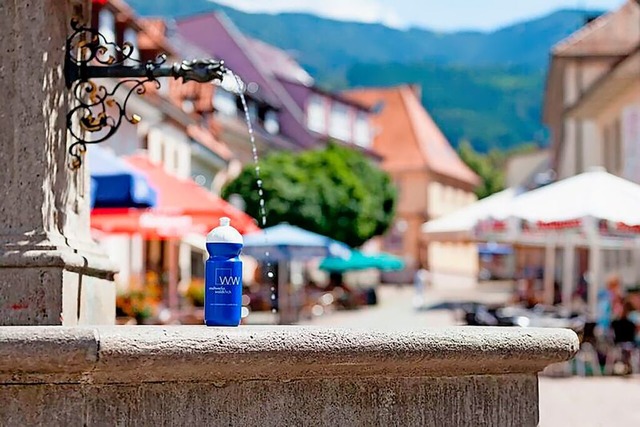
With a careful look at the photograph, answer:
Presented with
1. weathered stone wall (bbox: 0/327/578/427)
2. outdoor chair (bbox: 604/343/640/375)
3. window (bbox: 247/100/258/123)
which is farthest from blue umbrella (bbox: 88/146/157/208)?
window (bbox: 247/100/258/123)

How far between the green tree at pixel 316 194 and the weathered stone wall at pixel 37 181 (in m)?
40.8

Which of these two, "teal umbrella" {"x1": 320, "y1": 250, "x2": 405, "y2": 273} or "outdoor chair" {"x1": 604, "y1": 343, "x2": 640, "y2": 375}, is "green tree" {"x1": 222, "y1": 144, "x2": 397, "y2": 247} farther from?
"outdoor chair" {"x1": 604, "y1": 343, "x2": 640, "y2": 375}

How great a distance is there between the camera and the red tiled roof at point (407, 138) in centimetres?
8444

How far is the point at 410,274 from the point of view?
78.6 meters

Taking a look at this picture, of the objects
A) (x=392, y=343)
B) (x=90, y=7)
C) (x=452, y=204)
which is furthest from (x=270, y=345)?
(x=452, y=204)

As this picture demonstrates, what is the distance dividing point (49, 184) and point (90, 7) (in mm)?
1159

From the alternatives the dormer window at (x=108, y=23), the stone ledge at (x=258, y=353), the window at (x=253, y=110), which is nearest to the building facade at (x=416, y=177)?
the window at (x=253, y=110)

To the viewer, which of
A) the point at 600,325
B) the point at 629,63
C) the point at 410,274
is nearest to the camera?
the point at 600,325

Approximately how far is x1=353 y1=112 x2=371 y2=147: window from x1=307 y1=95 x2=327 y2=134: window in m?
4.81

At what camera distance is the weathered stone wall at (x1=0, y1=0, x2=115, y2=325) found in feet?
16.8

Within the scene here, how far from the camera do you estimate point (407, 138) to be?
86062 millimetres

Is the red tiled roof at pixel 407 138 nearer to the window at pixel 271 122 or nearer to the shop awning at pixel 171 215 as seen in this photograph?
the window at pixel 271 122

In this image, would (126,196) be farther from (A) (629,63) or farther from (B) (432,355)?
(A) (629,63)

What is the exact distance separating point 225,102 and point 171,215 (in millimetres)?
35606
